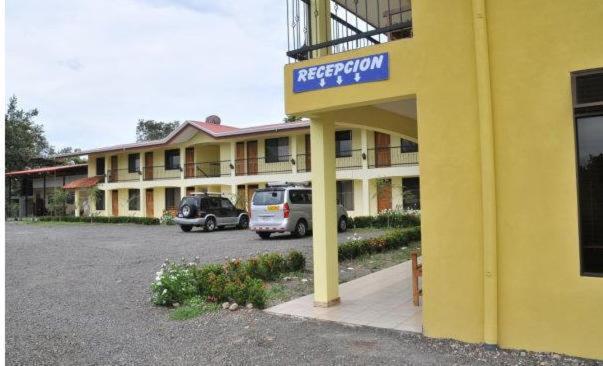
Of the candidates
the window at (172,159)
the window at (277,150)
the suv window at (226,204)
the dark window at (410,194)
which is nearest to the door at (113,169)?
the window at (172,159)

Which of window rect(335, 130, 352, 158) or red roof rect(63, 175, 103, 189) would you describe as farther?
red roof rect(63, 175, 103, 189)

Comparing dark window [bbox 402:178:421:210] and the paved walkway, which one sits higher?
dark window [bbox 402:178:421:210]

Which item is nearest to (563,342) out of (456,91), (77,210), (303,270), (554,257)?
(554,257)

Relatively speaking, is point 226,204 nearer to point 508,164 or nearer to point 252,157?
point 252,157

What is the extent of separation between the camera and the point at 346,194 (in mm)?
26484

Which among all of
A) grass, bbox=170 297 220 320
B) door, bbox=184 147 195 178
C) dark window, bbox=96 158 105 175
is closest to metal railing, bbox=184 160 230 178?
door, bbox=184 147 195 178

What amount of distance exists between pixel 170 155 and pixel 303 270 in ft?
84.2

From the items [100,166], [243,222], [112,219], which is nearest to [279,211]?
[243,222]

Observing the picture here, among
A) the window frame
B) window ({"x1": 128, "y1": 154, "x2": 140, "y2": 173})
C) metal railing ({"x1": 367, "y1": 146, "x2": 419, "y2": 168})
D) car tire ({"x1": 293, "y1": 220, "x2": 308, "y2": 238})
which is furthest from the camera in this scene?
window ({"x1": 128, "y1": 154, "x2": 140, "y2": 173})

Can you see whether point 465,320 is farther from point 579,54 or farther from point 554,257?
point 579,54

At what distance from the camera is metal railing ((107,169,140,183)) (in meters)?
35.2

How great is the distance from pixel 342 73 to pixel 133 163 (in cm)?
3211

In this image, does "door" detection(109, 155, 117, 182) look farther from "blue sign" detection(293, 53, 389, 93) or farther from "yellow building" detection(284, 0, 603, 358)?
"yellow building" detection(284, 0, 603, 358)

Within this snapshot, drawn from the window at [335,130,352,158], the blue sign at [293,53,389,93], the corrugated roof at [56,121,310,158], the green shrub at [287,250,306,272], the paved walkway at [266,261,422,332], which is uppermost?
the corrugated roof at [56,121,310,158]
